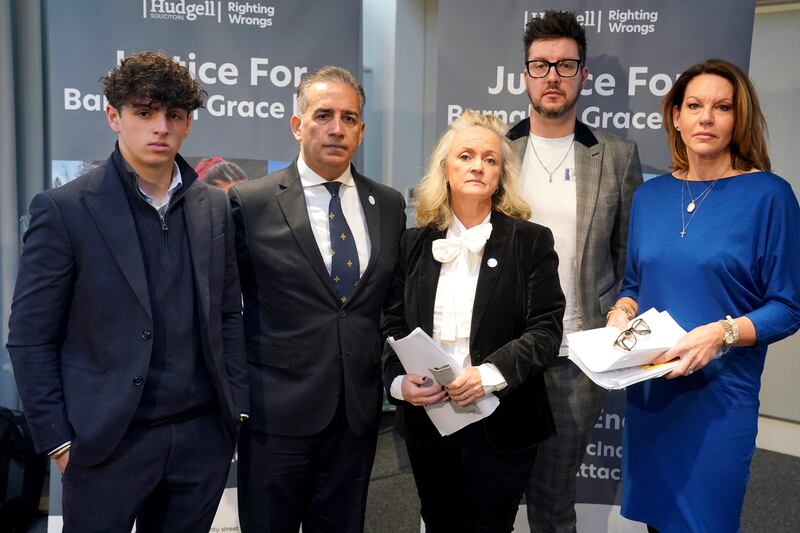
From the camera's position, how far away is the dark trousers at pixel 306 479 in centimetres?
225

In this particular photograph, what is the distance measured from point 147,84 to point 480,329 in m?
1.26

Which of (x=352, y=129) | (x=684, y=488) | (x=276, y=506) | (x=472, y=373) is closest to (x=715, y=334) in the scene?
(x=684, y=488)

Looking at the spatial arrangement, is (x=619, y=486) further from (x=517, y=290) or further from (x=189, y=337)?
(x=189, y=337)

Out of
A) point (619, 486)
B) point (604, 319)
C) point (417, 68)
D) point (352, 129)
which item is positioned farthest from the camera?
point (417, 68)

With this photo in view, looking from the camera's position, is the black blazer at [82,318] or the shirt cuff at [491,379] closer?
the black blazer at [82,318]

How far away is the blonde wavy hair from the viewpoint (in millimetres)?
2285

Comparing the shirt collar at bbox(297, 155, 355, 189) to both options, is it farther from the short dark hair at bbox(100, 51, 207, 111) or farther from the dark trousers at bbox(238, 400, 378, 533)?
the dark trousers at bbox(238, 400, 378, 533)

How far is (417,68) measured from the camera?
5.02 metres

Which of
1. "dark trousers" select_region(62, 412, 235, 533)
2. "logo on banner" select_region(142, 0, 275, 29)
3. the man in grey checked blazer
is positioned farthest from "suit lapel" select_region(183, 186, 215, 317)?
"logo on banner" select_region(142, 0, 275, 29)

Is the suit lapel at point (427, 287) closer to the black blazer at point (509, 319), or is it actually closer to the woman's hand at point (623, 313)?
the black blazer at point (509, 319)

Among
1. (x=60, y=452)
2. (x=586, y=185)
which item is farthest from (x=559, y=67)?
(x=60, y=452)

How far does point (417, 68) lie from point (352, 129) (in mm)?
2925

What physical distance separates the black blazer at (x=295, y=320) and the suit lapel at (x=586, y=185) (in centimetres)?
86

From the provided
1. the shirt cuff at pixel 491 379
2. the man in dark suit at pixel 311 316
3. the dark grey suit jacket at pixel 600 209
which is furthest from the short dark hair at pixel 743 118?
the man in dark suit at pixel 311 316
